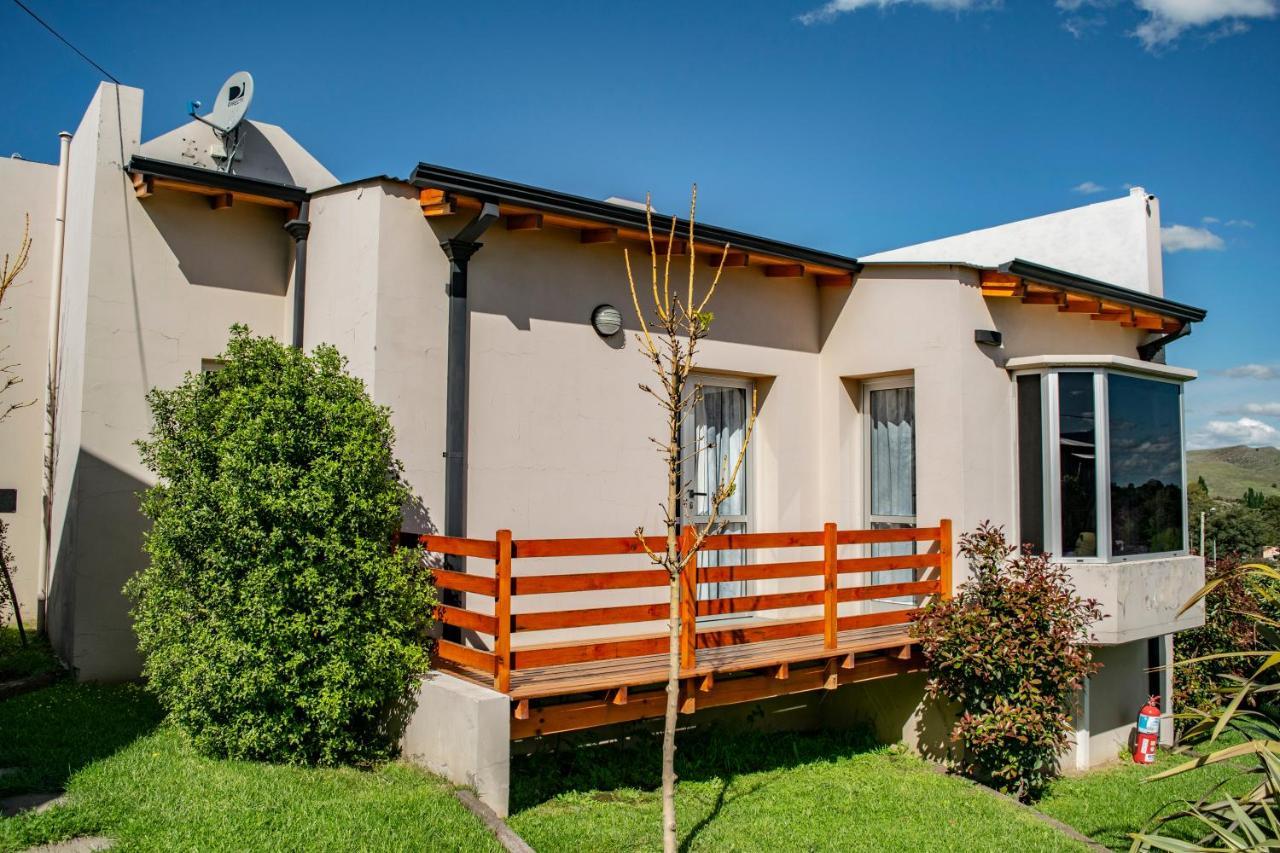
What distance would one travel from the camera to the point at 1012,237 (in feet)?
40.1

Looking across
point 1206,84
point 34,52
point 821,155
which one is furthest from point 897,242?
point 34,52

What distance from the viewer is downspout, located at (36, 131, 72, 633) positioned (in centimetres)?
862

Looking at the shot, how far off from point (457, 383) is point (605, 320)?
4.72 ft

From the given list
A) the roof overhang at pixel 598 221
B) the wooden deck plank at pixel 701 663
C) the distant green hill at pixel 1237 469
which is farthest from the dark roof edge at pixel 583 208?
the distant green hill at pixel 1237 469

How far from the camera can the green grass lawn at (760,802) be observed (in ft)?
18.5

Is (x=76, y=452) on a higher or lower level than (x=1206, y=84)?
lower

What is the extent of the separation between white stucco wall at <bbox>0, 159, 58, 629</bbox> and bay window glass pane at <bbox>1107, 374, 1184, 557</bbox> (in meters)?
9.86

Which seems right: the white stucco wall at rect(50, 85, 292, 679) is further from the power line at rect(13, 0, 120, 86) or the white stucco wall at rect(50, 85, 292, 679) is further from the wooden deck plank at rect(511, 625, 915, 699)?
the wooden deck plank at rect(511, 625, 915, 699)

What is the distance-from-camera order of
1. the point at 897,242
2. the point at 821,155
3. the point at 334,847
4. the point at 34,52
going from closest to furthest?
the point at 334,847, the point at 34,52, the point at 821,155, the point at 897,242

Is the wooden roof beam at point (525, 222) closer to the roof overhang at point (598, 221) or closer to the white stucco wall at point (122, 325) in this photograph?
the roof overhang at point (598, 221)

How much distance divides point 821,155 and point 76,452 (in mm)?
9683

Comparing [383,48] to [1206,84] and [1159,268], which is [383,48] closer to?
[1159,268]

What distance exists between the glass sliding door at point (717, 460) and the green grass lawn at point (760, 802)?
5.09ft

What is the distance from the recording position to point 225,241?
25.5 feet
